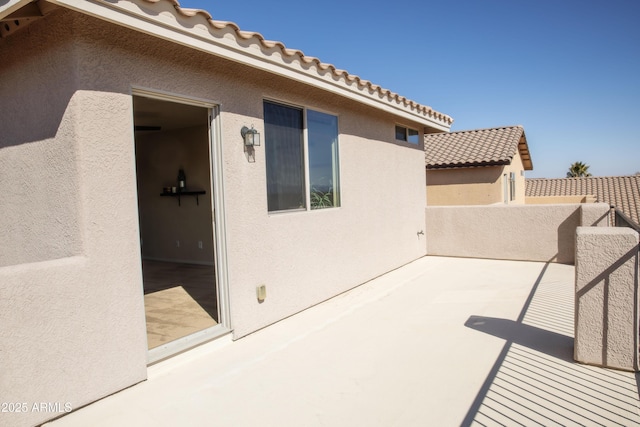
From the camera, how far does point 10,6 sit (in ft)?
10.9

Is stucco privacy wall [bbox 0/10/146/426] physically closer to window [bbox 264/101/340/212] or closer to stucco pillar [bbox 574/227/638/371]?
window [bbox 264/101/340/212]

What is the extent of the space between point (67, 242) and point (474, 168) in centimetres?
1495

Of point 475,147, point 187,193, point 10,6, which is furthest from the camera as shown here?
point 475,147

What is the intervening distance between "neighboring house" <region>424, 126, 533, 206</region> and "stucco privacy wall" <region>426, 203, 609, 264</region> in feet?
15.5

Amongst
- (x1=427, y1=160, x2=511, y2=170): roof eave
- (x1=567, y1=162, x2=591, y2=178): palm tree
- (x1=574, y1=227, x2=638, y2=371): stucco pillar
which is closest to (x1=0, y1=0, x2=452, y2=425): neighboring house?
(x1=574, y1=227, x2=638, y2=371): stucco pillar

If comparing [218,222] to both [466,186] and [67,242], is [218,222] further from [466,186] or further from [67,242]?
[466,186]

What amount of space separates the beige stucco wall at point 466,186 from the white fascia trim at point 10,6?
1513cm

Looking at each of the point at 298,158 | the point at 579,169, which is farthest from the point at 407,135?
the point at 579,169

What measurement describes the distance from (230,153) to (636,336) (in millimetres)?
4998

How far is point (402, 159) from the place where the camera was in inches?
409

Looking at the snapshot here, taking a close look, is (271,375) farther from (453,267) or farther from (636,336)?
(453,267)

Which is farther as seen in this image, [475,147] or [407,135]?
[475,147]

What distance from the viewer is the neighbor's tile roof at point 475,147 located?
Answer: 51.7 ft

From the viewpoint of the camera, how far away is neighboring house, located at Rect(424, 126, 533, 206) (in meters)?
15.6
